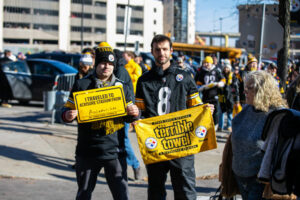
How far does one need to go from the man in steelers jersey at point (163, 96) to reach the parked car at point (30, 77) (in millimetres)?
10336

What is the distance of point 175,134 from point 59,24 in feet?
288

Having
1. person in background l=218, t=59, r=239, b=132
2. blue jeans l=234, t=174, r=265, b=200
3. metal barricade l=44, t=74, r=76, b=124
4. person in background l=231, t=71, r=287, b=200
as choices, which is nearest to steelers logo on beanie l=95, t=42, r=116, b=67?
person in background l=231, t=71, r=287, b=200

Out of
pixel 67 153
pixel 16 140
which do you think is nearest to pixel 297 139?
pixel 67 153

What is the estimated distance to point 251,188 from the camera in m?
3.57

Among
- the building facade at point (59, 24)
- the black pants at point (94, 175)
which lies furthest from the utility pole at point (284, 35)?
the building facade at point (59, 24)

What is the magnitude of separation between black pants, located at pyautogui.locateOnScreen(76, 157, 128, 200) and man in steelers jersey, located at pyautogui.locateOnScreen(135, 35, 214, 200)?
0.92ft

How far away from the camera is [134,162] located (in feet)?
20.5

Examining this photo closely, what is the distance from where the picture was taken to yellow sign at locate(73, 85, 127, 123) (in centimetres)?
394

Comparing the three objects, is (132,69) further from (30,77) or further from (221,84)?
(30,77)

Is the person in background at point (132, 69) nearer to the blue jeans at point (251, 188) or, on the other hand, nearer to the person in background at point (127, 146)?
the person in background at point (127, 146)

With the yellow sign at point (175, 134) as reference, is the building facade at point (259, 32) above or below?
above

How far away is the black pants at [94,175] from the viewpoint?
3947 mm

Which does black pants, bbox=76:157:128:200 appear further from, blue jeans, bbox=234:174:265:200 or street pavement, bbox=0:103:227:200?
street pavement, bbox=0:103:227:200

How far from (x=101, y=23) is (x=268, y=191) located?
307 feet
